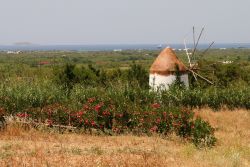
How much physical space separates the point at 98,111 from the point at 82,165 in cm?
732

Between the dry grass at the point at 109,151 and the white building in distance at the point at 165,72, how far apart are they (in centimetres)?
Result: 1106

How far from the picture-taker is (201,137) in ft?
44.1

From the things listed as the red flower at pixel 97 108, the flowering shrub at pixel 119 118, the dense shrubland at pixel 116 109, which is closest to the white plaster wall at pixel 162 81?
the dense shrubland at pixel 116 109

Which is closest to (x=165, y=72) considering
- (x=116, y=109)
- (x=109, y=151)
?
(x=116, y=109)

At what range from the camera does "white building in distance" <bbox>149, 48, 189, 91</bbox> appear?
1085 inches

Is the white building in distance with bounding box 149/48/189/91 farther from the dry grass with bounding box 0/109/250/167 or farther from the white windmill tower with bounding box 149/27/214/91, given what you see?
the dry grass with bounding box 0/109/250/167

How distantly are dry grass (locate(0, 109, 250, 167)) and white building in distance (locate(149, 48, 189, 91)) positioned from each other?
1106 centimetres

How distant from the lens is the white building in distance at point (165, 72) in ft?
90.4

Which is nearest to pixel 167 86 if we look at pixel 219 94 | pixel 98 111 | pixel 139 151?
pixel 219 94

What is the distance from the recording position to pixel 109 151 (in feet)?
38.0

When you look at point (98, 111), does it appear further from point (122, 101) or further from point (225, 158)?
point (225, 158)

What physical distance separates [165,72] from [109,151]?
54.2ft

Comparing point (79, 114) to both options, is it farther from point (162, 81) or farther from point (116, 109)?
point (162, 81)

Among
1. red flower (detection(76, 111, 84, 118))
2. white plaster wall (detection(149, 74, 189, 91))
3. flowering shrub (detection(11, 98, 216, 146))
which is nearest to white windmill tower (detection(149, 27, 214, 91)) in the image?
white plaster wall (detection(149, 74, 189, 91))
